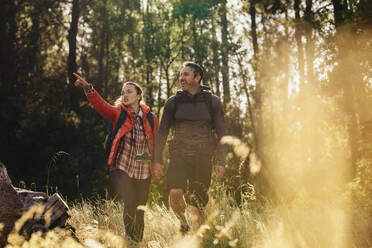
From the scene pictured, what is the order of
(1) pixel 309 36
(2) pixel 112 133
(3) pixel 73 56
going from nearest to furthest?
(2) pixel 112 133 < (1) pixel 309 36 < (3) pixel 73 56

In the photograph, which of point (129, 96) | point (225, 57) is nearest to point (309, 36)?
point (225, 57)

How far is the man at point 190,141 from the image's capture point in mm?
4504

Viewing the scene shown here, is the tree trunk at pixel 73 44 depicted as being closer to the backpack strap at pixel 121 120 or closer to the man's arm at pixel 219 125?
the backpack strap at pixel 121 120

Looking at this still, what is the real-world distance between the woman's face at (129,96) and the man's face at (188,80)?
1.96ft

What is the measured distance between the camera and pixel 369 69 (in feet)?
23.1

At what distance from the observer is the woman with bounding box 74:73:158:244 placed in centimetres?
423

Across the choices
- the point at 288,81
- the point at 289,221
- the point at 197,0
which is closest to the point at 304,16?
the point at 197,0

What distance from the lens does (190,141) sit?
4535 mm

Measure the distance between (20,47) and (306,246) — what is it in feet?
47.9

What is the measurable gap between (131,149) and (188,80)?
1.12 meters

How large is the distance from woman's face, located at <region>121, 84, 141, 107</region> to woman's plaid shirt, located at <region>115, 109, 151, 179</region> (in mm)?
150

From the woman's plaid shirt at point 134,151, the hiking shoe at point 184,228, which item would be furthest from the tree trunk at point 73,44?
the hiking shoe at point 184,228

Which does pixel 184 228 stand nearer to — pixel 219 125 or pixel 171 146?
pixel 171 146

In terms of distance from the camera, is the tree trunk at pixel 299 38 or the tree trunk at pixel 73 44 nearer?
the tree trunk at pixel 299 38
